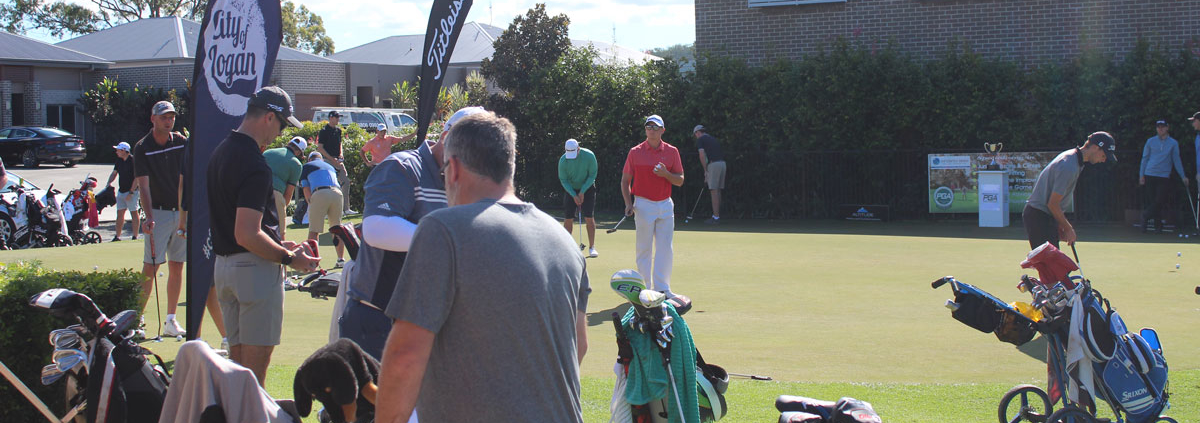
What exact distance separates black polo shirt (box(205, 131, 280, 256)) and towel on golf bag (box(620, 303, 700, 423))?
202cm

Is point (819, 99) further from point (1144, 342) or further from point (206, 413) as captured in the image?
point (206, 413)

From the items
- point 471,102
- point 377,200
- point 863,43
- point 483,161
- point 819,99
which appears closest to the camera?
point 483,161

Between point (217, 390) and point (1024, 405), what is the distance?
4131mm

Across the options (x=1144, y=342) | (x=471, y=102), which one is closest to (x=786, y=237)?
(x=1144, y=342)

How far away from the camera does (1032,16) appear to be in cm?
2070

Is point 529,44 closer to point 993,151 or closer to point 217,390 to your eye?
point 993,151

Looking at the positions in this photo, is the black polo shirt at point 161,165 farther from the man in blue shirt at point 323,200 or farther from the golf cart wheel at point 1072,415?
the golf cart wheel at point 1072,415

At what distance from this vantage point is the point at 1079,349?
524 cm

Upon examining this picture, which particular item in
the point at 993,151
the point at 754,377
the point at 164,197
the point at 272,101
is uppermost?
the point at 272,101

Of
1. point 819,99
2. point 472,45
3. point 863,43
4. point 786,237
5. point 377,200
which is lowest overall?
point 786,237

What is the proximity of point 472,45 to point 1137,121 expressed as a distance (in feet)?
135

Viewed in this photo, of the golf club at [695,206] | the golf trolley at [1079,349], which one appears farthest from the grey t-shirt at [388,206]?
the golf club at [695,206]

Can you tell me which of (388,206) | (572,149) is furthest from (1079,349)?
(572,149)

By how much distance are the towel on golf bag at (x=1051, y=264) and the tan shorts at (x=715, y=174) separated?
13359mm
